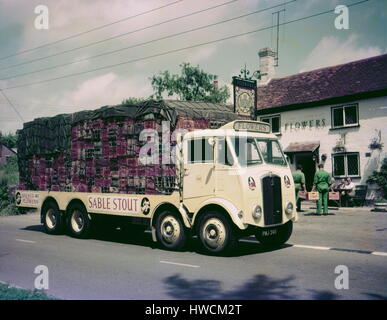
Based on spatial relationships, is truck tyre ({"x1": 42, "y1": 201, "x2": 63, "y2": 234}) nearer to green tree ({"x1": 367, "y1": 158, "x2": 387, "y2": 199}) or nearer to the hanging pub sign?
the hanging pub sign

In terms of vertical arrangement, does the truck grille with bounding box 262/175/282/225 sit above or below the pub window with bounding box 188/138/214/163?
below

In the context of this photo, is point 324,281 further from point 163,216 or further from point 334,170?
point 334,170

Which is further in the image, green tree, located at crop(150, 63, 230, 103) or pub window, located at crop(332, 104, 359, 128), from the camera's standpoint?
green tree, located at crop(150, 63, 230, 103)

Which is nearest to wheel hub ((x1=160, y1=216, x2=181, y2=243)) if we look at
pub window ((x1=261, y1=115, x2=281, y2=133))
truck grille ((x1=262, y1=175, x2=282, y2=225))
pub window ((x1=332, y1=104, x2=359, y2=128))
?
truck grille ((x1=262, y1=175, x2=282, y2=225))

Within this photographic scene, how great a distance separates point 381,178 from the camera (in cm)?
2131

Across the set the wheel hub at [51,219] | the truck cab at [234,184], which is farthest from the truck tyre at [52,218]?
the truck cab at [234,184]

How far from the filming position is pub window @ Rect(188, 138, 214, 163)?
9.40m

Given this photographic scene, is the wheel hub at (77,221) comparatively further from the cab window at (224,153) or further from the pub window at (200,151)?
the cab window at (224,153)

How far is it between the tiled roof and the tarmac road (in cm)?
1288

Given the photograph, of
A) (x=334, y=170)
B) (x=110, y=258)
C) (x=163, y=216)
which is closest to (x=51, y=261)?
(x=110, y=258)

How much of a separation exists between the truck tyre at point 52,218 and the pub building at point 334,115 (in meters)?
9.60

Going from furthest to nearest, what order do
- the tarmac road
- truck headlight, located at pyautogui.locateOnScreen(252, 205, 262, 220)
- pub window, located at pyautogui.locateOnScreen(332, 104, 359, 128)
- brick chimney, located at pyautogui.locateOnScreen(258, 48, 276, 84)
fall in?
brick chimney, located at pyautogui.locateOnScreen(258, 48, 276, 84)
pub window, located at pyautogui.locateOnScreen(332, 104, 359, 128)
truck headlight, located at pyautogui.locateOnScreen(252, 205, 262, 220)
the tarmac road

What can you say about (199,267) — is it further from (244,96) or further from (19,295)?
(244,96)

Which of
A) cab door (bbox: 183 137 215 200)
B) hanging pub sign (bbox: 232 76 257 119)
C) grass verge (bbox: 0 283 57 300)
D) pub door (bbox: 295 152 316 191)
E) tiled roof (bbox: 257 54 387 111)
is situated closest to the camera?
grass verge (bbox: 0 283 57 300)
